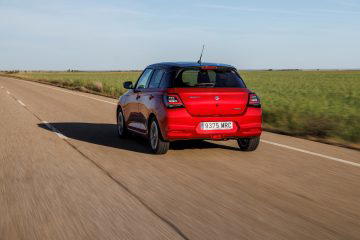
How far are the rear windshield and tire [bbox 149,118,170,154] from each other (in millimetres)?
812

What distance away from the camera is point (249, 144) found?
9359mm

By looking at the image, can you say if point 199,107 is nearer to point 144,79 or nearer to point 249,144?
point 249,144

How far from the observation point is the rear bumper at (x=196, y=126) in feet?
27.8

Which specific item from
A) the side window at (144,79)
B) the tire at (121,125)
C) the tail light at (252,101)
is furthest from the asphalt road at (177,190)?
the side window at (144,79)

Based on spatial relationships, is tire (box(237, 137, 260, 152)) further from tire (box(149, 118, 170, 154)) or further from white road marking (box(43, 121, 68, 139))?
white road marking (box(43, 121, 68, 139))

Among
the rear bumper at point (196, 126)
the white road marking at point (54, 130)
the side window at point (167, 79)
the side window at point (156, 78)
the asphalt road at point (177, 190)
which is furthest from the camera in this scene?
A: the white road marking at point (54, 130)

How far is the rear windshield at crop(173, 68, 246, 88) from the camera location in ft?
28.8

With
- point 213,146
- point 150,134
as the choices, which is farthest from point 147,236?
point 213,146

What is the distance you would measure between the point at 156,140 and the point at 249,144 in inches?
64.6

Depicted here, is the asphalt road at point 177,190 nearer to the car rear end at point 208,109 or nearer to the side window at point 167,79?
the car rear end at point 208,109

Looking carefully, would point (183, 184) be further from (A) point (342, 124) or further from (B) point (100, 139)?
(A) point (342, 124)

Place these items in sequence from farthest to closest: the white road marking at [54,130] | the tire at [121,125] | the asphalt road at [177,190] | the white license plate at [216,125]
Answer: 1. the white road marking at [54,130]
2. the tire at [121,125]
3. the white license plate at [216,125]
4. the asphalt road at [177,190]

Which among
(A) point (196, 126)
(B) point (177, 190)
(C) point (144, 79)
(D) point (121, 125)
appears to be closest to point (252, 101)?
(A) point (196, 126)

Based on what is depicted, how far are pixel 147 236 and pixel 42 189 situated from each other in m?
2.32
